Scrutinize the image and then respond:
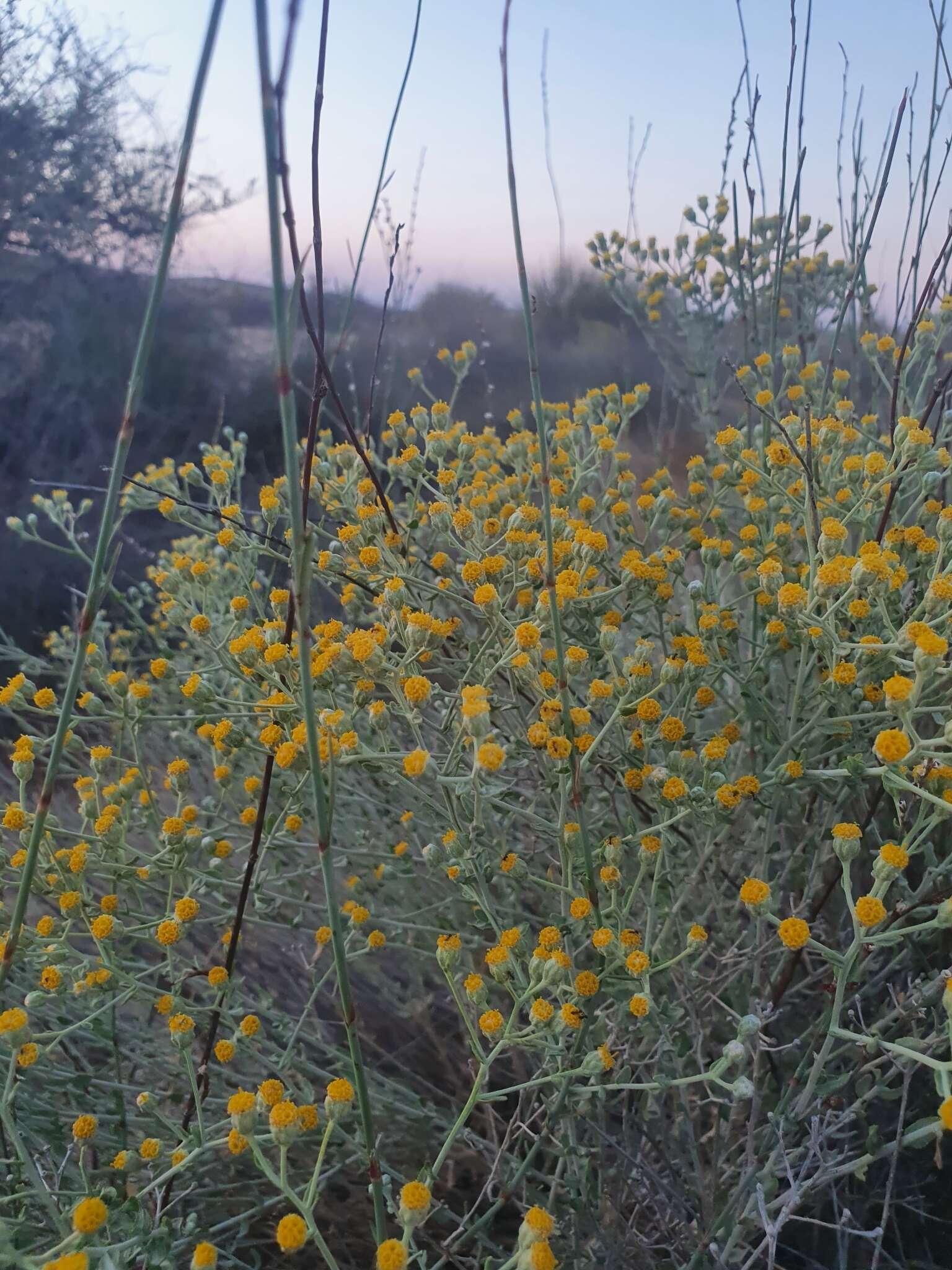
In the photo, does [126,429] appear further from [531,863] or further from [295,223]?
[531,863]

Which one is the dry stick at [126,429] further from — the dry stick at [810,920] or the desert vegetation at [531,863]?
the dry stick at [810,920]

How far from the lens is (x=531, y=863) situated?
6.68 feet

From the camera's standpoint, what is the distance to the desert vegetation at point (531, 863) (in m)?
1.11

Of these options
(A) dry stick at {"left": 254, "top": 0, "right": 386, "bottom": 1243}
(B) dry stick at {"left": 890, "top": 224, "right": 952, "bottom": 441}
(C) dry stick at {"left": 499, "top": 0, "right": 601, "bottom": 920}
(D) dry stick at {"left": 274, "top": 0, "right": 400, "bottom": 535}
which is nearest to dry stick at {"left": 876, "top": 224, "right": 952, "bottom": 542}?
(B) dry stick at {"left": 890, "top": 224, "right": 952, "bottom": 441}

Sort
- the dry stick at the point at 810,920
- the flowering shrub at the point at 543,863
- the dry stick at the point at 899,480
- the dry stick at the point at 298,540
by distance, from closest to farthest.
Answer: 1. the dry stick at the point at 298,540
2. the flowering shrub at the point at 543,863
3. the dry stick at the point at 810,920
4. the dry stick at the point at 899,480

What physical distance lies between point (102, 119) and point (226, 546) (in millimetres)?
5843

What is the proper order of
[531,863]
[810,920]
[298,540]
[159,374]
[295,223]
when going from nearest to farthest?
[298,540]
[295,223]
[810,920]
[531,863]
[159,374]

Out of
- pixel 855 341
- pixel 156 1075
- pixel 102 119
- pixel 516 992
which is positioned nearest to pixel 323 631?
pixel 516 992

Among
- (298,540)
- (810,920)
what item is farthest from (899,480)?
(298,540)

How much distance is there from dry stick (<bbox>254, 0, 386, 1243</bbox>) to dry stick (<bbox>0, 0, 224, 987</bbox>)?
0.06 m

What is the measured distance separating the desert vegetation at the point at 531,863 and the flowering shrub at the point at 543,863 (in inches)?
0.5

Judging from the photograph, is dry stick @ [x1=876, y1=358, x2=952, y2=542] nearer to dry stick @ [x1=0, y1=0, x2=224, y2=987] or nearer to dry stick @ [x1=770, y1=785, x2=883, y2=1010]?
dry stick @ [x1=770, y1=785, x2=883, y2=1010]

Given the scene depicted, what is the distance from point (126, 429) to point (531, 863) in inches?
60.6

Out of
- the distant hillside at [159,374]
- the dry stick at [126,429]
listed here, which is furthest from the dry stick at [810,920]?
the distant hillside at [159,374]
